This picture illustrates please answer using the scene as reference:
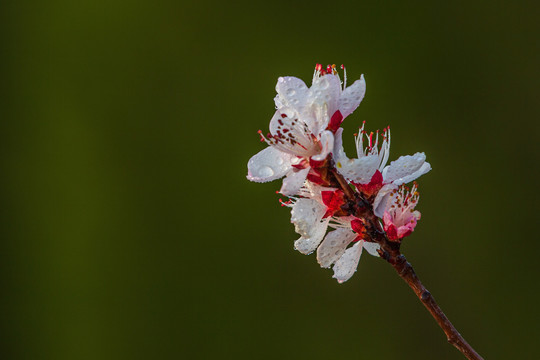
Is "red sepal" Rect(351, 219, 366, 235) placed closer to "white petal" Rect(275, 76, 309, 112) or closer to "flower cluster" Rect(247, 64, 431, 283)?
"flower cluster" Rect(247, 64, 431, 283)

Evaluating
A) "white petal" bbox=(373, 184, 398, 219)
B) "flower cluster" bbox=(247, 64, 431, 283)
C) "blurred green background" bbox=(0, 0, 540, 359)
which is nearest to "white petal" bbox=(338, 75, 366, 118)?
"flower cluster" bbox=(247, 64, 431, 283)

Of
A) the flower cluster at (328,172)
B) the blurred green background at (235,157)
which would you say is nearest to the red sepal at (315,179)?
the flower cluster at (328,172)

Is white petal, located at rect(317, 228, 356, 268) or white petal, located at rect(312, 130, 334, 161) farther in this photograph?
white petal, located at rect(317, 228, 356, 268)

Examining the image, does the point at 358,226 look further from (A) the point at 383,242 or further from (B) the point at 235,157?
(B) the point at 235,157

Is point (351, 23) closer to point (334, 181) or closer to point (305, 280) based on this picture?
point (305, 280)

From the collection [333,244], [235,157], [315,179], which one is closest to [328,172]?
[315,179]

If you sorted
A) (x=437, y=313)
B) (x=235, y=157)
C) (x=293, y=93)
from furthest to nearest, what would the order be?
(x=235, y=157)
(x=293, y=93)
(x=437, y=313)

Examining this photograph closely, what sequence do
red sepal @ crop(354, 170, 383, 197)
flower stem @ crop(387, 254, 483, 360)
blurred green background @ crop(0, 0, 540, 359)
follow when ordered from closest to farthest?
flower stem @ crop(387, 254, 483, 360) → red sepal @ crop(354, 170, 383, 197) → blurred green background @ crop(0, 0, 540, 359)
